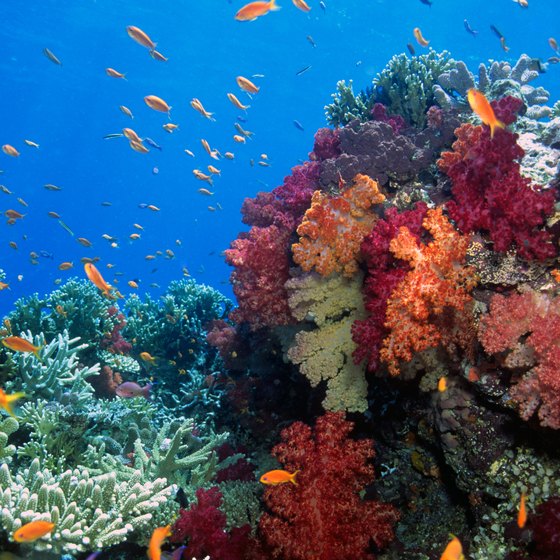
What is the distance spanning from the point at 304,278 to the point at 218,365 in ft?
15.5

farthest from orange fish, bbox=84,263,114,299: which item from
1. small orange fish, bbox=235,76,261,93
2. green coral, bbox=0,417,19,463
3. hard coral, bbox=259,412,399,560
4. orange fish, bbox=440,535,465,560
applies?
small orange fish, bbox=235,76,261,93

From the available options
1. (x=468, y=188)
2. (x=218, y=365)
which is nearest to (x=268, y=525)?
(x=468, y=188)

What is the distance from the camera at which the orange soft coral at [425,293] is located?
12.4 feet

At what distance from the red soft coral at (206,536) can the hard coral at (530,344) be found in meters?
2.85

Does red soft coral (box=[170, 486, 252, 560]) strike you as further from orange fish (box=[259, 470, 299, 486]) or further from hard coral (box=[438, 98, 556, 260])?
hard coral (box=[438, 98, 556, 260])

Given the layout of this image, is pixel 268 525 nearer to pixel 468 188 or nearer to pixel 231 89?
pixel 468 188

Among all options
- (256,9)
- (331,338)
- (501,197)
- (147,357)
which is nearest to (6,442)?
(331,338)

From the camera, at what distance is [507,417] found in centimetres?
382

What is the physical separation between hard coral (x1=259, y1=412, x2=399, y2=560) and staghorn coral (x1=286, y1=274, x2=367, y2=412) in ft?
1.28

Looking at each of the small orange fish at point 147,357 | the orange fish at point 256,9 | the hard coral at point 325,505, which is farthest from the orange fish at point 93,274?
the orange fish at point 256,9

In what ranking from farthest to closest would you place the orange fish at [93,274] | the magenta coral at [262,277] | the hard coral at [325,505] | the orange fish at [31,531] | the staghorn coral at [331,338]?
the orange fish at [93,274]
the magenta coral at [262,277]
the staghorn coral at [331,338]
the hard coral at [325,505]
the orange fish at [31,531]

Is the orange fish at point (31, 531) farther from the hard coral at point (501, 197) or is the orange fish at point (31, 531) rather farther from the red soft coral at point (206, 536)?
the hard coral at point (501, 197)

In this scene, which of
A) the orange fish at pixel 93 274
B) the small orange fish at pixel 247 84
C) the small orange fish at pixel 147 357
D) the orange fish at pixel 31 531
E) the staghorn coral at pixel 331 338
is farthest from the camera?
the small orange fish at pixel 247 84

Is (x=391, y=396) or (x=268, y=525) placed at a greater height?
(x=391, y=396)
